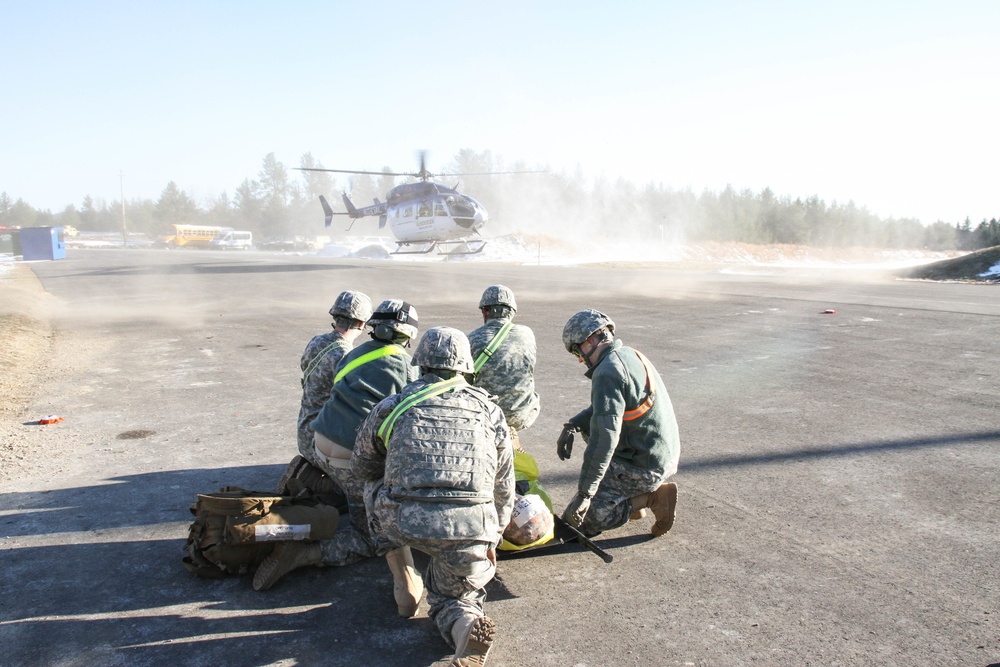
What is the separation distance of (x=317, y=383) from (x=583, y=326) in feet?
6.60

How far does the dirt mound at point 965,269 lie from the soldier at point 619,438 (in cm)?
3722

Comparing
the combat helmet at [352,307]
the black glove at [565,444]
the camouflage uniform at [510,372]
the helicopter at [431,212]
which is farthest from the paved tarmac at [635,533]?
the helicopter at [431,212]

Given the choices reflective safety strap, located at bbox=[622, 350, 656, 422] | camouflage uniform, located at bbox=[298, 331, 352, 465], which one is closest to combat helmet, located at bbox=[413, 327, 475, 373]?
reflective safety strap, located at bbox=[622, 350, 656, 422]

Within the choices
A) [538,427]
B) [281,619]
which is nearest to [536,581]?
[281,619]

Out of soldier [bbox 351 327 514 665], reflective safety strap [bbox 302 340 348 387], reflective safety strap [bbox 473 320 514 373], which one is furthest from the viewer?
reflective safety strap [bbox 473 320 514 373]

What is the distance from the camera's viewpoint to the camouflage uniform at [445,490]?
3.35 m

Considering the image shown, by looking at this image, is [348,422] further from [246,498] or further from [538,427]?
[538,427]

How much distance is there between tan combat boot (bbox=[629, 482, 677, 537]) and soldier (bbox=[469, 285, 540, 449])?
121cm

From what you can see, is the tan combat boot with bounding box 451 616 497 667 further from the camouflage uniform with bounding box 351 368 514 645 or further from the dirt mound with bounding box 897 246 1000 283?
the dirt mound with bounding box 897 246 1000 283

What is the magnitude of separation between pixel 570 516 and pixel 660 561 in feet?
2.10

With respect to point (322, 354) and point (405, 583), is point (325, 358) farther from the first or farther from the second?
point (405, 583)

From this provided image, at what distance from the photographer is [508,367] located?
18.4 ft

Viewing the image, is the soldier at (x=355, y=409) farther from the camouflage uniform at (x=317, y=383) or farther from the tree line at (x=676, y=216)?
the tree line at (x=676, y=216)

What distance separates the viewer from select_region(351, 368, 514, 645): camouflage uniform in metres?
3.35
